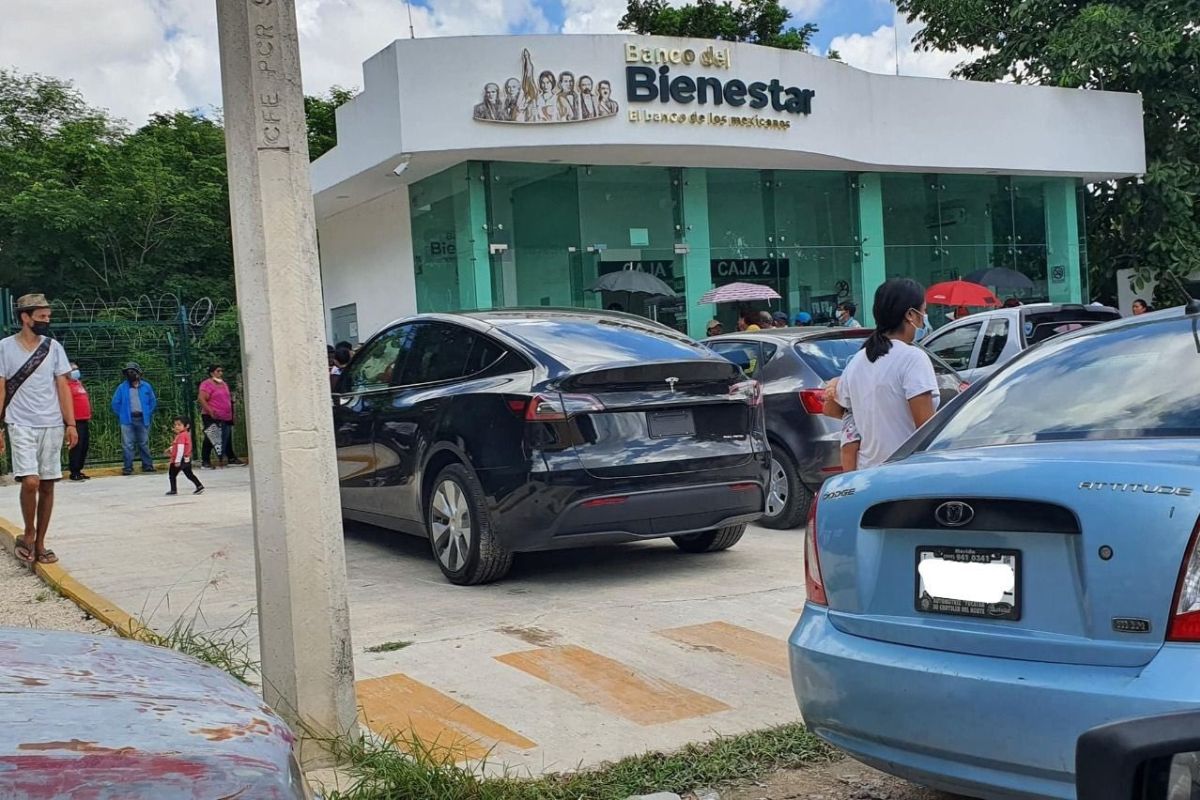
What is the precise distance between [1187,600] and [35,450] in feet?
23.5

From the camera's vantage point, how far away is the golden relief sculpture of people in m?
18.3

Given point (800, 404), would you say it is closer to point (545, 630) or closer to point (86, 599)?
point (545, 630)

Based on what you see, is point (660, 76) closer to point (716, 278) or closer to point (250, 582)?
point (716, 278)

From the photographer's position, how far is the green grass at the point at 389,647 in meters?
5.39

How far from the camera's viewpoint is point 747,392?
700 centimetres

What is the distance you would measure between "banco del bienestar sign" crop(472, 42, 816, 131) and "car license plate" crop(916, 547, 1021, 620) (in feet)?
53.1

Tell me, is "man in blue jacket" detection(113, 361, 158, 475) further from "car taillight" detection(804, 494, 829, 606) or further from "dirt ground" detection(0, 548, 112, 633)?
"car taillight" detection(804, 494, 829, 606)

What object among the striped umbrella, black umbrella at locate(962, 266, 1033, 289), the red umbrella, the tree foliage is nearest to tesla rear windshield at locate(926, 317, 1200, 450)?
the striped umbrella

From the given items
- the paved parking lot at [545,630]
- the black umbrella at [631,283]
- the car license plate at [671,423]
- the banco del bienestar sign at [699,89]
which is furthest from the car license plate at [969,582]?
the black umbrella at [631,283]

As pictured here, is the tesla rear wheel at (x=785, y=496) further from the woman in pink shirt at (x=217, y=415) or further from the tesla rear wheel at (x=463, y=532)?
the woman in pink shirt at (x=217, y=415)

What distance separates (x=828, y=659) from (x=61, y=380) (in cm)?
637

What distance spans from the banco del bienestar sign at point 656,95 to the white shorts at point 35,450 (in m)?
11.6

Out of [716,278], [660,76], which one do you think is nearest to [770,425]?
[660,76]

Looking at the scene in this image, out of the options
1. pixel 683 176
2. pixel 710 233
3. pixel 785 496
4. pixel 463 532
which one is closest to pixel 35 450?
pixel 463 532
